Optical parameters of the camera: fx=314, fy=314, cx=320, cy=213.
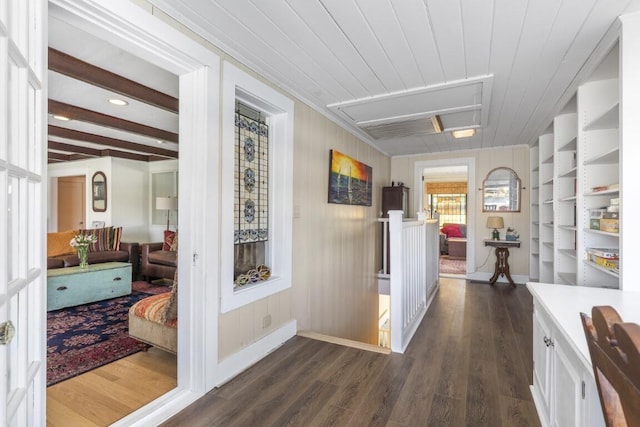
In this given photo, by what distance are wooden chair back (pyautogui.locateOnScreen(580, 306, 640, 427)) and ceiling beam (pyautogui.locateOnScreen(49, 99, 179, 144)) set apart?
14.7ft

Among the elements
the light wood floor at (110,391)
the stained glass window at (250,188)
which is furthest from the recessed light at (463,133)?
the light wood floor at (110,391)

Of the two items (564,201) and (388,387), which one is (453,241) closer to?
(564,201)

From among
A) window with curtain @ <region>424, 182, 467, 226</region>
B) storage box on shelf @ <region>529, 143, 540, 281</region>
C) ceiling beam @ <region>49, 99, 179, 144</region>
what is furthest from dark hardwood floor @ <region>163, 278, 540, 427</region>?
window with curtain @ <region>424, 182, 467, 226</region>

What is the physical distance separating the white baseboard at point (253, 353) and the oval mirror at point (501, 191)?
4.11 m

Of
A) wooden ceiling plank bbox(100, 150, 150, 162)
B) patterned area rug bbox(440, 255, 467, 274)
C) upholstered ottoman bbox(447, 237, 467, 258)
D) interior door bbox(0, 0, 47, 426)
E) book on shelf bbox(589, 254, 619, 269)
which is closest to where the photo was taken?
interior door bbox(0, 0, 47, 426)

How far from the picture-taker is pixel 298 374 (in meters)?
2.17

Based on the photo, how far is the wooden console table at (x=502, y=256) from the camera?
4914mm

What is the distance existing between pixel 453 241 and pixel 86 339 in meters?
8.33

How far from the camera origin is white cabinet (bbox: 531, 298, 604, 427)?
1.04 m

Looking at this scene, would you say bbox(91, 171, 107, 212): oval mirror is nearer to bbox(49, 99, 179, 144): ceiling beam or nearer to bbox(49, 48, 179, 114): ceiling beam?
bbox(49, 99, 179, 144): ceiling beam

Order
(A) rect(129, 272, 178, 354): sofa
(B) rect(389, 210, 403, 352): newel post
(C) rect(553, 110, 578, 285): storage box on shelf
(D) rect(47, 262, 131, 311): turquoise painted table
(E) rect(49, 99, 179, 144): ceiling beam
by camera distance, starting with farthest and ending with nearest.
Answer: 1. (D) rect(47, 262, 131, 311): turquoise painted table
2. (E) rect(49, 99, 179, 144): ceiling beam
3. (C) rect(553, 110, 578, 285): storage box on shelf
4. (B) rect(389, 210, 403, 352): newel post
5. (A) rect(129, 272, 178, 354): sofa

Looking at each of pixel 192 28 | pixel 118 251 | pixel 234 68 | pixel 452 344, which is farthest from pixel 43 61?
pixel 118 251

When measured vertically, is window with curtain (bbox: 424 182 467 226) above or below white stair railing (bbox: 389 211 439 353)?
above

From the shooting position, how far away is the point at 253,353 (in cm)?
235
